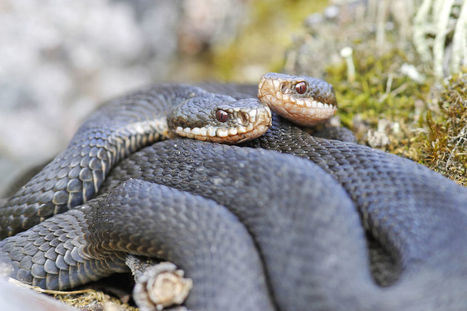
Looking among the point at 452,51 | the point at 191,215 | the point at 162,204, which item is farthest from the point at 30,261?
the point at 452,51

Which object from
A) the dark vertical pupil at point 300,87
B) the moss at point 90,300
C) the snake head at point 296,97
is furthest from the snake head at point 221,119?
the moss at point 90,300

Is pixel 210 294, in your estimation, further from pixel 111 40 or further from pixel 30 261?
pixel 111 40

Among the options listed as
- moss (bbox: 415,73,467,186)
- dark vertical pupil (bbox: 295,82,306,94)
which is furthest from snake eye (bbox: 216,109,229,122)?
moss (bbox: 415,73,467,186)

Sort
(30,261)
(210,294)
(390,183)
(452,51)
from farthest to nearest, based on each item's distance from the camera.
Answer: (452,51)
(30,261)
(390,183)
(210,294)

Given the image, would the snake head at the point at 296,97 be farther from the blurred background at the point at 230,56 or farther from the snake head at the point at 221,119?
the blurred background at the point at 230,56

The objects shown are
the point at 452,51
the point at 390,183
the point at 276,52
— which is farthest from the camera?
the point at 276,52

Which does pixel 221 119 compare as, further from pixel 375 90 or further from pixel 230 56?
pixel 230 56

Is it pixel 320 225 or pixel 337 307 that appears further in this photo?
pixel 320 225

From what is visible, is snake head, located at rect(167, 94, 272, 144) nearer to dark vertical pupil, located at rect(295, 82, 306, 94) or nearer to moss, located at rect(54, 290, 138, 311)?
dark vertical pupil, located at rect(295, 82, 306, 94)
